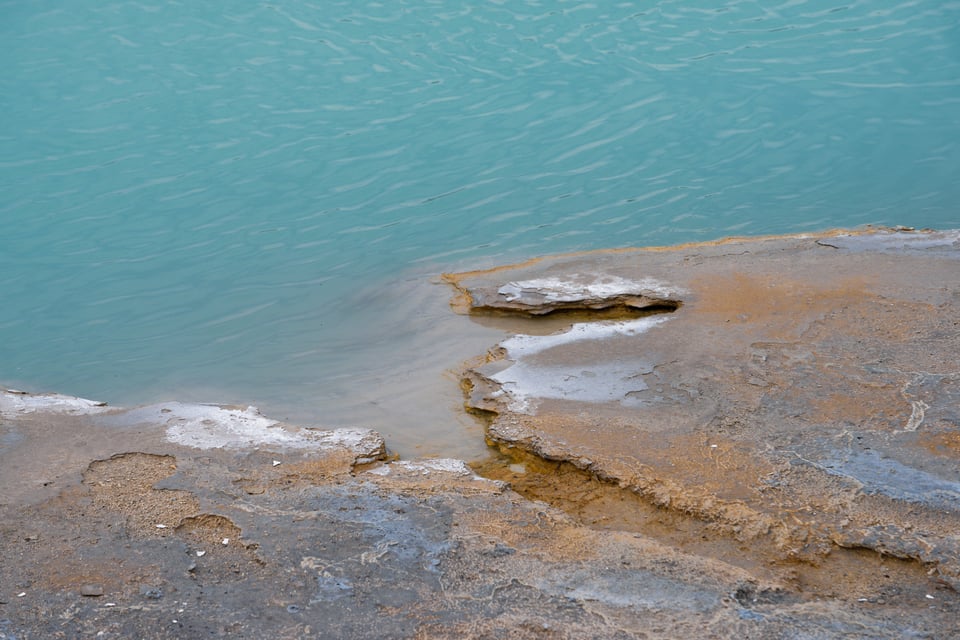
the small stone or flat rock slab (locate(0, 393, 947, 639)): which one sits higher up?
the small stone

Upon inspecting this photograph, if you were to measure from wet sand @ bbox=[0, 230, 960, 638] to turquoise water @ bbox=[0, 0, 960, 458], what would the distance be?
630 millimetres

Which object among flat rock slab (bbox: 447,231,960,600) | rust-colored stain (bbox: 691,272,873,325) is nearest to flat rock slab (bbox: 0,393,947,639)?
flat rock slab (bbox: 447,231,960,600)

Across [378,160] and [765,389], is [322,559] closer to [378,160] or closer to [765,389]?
[765,389]

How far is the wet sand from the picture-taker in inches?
105

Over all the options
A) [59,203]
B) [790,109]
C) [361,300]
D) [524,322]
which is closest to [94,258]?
[59,203]

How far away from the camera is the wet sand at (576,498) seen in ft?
8.73

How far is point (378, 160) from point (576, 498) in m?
5.19

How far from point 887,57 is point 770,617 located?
342 inches

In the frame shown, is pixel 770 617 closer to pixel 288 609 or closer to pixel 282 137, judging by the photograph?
pixel 288 609

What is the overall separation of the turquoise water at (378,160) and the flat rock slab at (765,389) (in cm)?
57

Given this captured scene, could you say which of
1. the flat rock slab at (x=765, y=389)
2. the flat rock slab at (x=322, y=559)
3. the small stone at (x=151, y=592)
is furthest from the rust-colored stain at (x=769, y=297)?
the small stone at (x=151, y=592)

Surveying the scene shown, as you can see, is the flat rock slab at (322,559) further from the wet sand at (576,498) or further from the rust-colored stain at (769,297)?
the rust-colored stain at (769,297)

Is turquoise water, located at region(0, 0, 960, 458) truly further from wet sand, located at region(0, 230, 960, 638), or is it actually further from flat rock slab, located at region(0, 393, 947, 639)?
flat rock slab, located at region(0, 393, 947, 639)

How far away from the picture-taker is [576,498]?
135 inches
